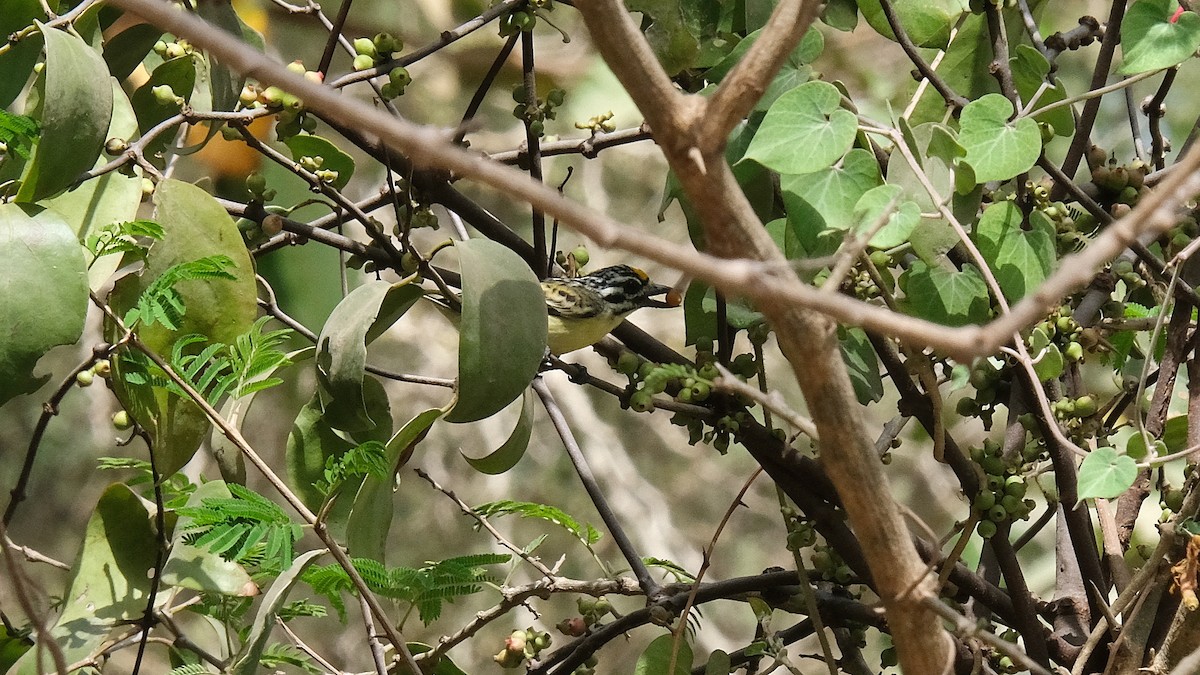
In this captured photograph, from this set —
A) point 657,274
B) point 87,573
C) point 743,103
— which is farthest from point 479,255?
point 657,274

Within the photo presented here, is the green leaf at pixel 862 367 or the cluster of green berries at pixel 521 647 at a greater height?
the green leaf at pixel 862 367

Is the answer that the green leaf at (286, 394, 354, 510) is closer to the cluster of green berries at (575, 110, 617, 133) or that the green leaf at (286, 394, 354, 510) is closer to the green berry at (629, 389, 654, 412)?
the green berry at (629, 389, 654, 412)

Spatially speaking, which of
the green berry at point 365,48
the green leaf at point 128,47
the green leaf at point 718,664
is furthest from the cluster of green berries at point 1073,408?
the green leaf at point 128,47

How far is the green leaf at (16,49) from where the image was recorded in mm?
1090

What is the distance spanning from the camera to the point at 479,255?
0.87m

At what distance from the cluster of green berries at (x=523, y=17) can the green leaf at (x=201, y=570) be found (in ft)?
1.72

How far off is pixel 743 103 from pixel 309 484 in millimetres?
664

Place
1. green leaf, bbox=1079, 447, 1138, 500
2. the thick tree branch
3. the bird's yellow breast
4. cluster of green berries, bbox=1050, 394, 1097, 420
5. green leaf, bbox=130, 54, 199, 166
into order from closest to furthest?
the thick tree branch < green leaf, bbox=1079, 447, 1138, 500 < cluster of green berries, bbox=1050, 394, 1097, 420 < green leaf, bbox=130, 54, 199, 166 < the bird's yellow breast

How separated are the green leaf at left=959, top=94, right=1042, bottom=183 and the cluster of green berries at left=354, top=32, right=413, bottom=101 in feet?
1.77

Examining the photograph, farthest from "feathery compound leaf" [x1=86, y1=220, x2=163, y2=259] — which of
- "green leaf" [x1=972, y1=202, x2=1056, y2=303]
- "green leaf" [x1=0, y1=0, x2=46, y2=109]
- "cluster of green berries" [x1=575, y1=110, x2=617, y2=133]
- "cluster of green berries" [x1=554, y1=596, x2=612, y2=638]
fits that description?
"green leaf" [x1=972, y1=202, x2=1056, y2=303]

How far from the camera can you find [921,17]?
1.04 meters

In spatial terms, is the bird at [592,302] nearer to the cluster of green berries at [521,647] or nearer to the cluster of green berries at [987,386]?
the cluster of green berries at [521,647]

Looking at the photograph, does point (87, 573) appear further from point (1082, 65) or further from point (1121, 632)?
point (1082, 65)

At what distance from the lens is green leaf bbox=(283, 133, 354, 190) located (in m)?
1.20
